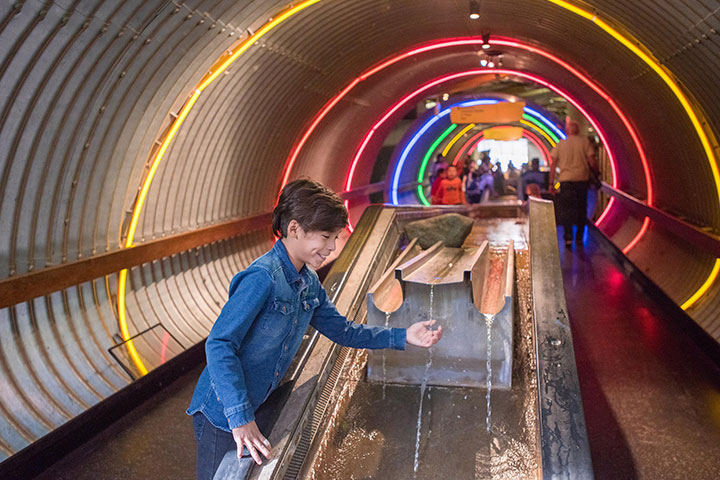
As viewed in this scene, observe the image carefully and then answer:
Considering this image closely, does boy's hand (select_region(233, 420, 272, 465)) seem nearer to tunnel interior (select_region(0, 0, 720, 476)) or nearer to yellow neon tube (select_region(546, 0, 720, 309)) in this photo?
tunnel interior (select_region(0, 0, 720, 476))

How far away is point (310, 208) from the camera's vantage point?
10.1 ft

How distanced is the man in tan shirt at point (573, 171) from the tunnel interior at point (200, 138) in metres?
0.85

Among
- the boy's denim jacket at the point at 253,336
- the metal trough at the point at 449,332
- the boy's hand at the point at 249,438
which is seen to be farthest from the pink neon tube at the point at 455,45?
the boy's hand at the point at 249,438

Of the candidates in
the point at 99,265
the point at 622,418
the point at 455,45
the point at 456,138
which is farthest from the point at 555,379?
the point at 456,138

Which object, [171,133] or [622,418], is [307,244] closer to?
[622,418]

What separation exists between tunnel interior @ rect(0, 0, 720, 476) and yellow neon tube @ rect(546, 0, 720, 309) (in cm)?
2

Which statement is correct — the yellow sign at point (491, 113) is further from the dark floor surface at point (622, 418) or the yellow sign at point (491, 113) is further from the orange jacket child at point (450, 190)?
the dark floor surface at point (622, 418)

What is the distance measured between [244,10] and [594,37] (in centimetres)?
462

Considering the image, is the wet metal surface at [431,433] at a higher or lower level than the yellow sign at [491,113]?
lower

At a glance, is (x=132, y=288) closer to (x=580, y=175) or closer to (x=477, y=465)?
(x=477, y=465)

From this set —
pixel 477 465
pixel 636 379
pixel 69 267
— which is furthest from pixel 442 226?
pixel 69 267

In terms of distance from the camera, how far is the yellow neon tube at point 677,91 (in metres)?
7.90

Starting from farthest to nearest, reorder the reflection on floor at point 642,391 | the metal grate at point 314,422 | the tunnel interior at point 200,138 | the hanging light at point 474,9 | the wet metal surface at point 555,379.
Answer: the hanging light at point 474,9, the tunnel interior at point 200,138, the reflection on floor at point 642,391, the metal grate at point 314,422, the wet metal surface at point 555,379

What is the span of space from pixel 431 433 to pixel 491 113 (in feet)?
51.6
